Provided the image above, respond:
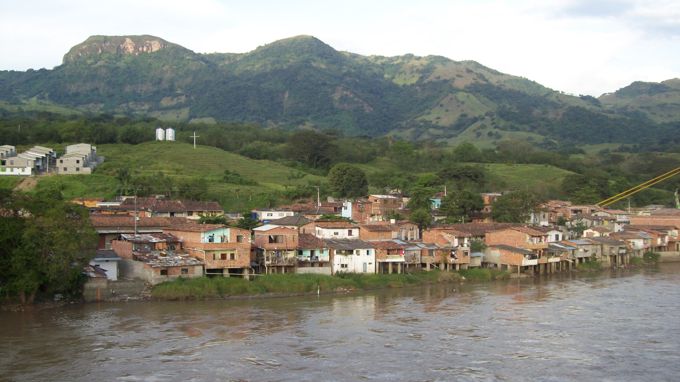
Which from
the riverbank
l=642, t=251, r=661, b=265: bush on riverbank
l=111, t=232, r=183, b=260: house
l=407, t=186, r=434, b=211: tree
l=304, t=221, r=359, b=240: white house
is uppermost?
l=407, t=186, r=434, b=211: tree

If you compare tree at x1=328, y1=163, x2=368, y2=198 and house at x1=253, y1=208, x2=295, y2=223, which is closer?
house at x1=253, y1=208, x2=295, y2=223

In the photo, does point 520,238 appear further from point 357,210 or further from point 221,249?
point 221,249

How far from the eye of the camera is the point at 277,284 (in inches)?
1262

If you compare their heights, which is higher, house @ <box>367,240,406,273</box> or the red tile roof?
the red tile roof

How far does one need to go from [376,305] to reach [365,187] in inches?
1386

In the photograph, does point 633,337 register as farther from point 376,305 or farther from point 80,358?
point 80,358

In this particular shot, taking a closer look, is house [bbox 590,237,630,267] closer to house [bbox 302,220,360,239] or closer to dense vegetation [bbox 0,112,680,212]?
dense vegetation [bbox 0,112,680,212]

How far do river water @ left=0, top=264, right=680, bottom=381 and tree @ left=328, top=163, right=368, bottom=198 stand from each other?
30.8 meters

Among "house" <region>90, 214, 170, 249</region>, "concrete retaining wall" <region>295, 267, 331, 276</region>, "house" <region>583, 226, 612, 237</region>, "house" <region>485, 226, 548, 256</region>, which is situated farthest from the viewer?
"house" <region>583, 226, 612, 237</region>

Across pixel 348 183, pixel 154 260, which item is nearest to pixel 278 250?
pixel 154 260

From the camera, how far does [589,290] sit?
35469mm

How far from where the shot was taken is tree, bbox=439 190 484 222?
52688mm

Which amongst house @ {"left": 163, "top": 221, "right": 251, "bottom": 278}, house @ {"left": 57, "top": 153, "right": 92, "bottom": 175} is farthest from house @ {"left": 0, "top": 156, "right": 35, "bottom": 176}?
house @ {"left": 163, "top": 221, "right": 251, "bottom": 278}

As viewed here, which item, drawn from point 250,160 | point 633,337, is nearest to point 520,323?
point 633,337
